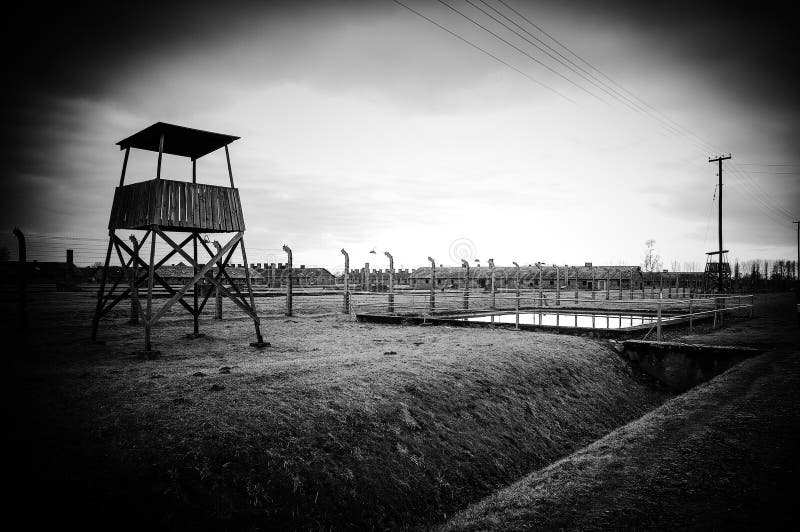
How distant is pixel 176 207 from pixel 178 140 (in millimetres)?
1833

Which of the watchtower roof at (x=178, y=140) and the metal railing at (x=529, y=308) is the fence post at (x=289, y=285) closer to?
the metal railing at (x=529, y=308)

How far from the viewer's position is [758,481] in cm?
465

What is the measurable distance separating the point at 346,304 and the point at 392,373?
479 inches

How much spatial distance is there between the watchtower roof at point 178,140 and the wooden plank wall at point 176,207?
1.04 m

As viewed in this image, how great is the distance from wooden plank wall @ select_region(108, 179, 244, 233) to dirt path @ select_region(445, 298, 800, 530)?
27.1 ft

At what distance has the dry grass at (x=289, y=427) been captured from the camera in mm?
4047

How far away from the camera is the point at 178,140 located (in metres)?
10.5

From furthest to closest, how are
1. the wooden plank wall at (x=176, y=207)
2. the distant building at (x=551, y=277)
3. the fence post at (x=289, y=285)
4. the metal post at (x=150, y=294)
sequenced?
1. the distant building at (x=551, y=277)
2. the fence post at (x=289, y=285)
3. the wooden plank wall at (x=176, y=207)
4. the metal post at (x=150, y=294)

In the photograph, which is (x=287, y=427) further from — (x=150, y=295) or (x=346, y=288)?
(x=346, y=288)

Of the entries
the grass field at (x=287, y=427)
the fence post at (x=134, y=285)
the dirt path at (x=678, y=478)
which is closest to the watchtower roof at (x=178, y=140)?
the fence post at (x=134, y=285)

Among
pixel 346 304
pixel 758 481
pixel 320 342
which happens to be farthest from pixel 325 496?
pixel 346 304

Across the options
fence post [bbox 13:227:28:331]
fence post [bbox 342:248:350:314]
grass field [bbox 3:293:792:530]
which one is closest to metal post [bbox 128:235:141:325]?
grass field [bbox 3:293:792:530]

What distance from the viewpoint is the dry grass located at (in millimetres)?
4047

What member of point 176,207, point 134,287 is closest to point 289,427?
point 176,207
